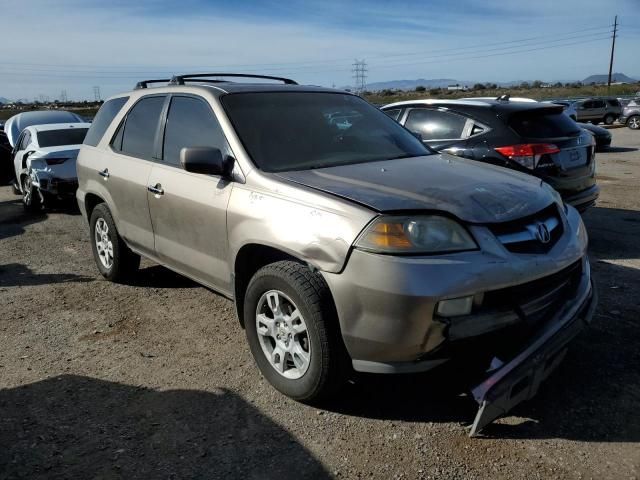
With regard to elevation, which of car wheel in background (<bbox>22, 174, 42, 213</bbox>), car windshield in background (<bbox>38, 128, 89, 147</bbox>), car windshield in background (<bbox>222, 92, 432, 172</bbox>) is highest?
car windshield in background (<bbox>222, 92, 432, 172</bbox>)

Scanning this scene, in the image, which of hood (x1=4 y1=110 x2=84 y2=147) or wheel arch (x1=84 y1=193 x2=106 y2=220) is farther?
hood (x1=4 y1=110 x2=84 y2=147)

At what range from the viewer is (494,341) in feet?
9.52

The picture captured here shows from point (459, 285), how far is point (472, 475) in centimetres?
89

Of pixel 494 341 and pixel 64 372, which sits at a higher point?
pixel 494 341

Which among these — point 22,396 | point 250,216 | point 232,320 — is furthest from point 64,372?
point 250,216

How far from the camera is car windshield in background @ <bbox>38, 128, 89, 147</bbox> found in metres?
10.8

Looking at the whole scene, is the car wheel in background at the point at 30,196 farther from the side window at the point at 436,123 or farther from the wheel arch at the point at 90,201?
the side window at the point at 436,123

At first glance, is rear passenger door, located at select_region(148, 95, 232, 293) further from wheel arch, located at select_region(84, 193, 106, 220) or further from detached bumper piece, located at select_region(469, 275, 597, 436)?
detached bumper piece, located at select_region(469, 275, 597, 436)

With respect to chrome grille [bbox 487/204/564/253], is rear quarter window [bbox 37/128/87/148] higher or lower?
lower

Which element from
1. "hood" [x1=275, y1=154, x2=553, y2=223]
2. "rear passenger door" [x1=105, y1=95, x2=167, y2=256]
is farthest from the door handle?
"hood" [x1=275, y1=154, x2=553, y2=223]

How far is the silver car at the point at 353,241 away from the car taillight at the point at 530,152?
1.98 m

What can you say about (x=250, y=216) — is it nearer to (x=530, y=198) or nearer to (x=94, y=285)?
(x=530, y=198)

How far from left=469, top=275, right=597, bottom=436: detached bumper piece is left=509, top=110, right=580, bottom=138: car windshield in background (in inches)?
135

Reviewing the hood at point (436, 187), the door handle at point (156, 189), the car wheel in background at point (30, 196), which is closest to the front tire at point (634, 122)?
the car wheel in background at point (30, 196)
